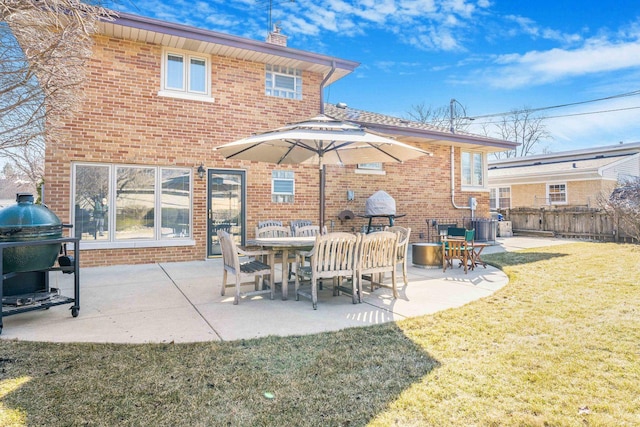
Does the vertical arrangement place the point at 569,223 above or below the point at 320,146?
below

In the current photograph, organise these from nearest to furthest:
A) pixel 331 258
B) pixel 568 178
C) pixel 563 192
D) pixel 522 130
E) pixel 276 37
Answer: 1. pixel 331 258
2. pixel 276 37
3. pixel 568 178
4. pixel 563 192
5. pixel 522 130

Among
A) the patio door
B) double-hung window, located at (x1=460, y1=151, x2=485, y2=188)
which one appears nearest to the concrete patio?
the patio door

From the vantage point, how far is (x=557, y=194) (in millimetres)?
21328

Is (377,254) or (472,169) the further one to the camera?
(472,169)

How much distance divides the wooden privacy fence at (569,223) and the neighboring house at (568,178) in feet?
11.7

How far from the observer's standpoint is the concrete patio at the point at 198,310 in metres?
4.17

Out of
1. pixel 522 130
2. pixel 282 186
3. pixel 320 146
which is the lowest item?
pixel 282 186

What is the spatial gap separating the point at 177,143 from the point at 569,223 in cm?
1557

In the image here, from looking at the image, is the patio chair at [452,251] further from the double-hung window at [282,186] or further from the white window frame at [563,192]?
the white window frame at [563,192]

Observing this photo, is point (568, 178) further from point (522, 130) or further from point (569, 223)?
point (522, 130)

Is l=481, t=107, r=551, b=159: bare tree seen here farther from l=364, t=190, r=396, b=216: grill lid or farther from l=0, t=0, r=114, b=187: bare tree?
l=0, t=0, r=114, b=187: bare tree

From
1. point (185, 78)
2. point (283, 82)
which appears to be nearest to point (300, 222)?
point (283, 82)

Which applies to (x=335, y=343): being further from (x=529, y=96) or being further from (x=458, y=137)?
(x=529, y=96)

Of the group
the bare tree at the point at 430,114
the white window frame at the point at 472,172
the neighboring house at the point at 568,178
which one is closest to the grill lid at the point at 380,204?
the white window frame at the point at 472,172
